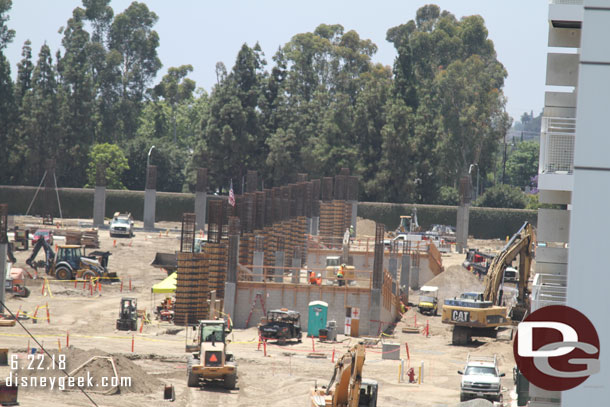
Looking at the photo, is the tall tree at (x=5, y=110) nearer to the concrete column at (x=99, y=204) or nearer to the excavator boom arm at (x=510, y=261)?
the concrete column at (x=99, y=204)

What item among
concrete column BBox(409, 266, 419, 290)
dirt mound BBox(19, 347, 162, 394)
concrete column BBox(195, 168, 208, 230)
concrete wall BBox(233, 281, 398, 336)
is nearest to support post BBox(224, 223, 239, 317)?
concrete wall BBox(233, 281, 398, 336)

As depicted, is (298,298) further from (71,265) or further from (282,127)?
(282,127)

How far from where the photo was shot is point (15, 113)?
96.7m

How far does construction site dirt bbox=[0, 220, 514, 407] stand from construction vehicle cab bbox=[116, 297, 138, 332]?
0.46 meters

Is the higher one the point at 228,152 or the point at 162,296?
the point at 228,152

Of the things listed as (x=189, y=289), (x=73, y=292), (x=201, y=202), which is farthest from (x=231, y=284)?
(x=201, y=202)

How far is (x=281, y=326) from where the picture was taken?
125 ft

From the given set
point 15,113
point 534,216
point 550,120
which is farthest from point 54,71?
point 550,120

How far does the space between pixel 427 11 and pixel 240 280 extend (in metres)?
116

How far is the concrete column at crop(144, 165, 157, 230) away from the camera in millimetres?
76188

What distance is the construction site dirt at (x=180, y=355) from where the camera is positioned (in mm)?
27719

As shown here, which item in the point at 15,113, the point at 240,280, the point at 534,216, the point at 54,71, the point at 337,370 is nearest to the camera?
the point at 337,370

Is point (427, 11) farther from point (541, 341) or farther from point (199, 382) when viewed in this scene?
point (541, 341)

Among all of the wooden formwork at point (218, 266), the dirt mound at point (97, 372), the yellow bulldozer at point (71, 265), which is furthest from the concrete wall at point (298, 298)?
the yellow bulldozer at point (71, 265)
